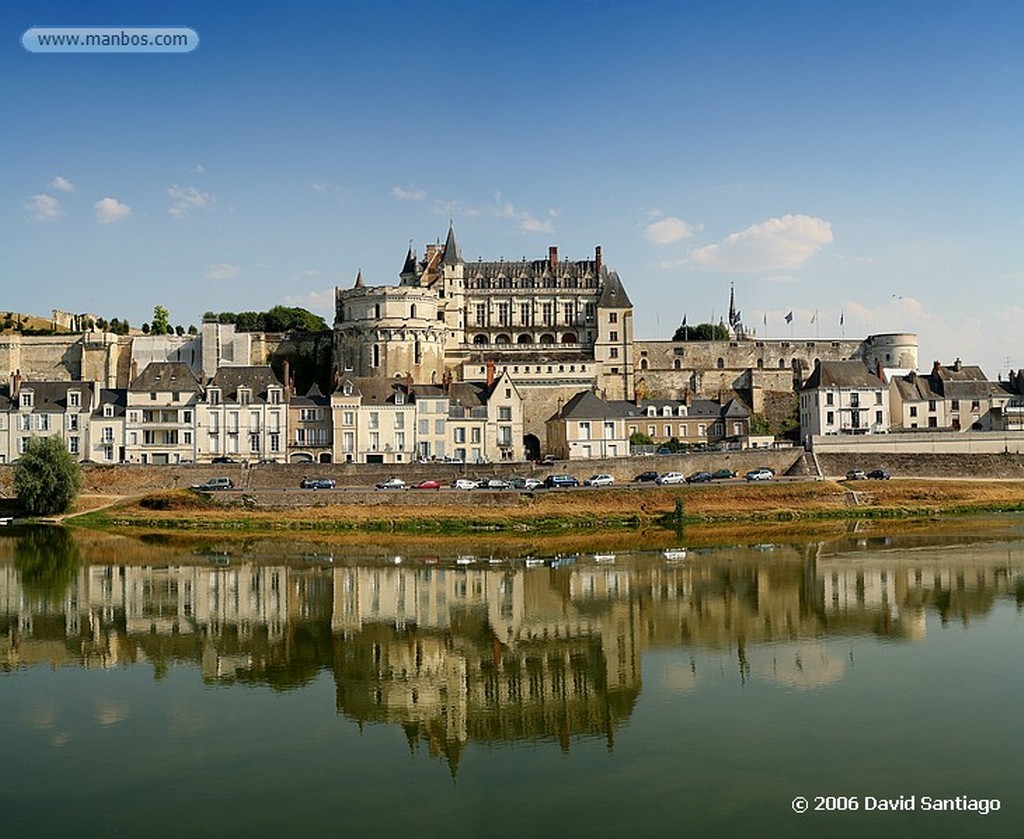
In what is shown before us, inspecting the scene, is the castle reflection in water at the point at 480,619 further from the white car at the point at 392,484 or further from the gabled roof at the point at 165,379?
the gabled roof at the point at 165,379

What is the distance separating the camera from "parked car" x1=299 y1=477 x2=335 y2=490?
41062 mm

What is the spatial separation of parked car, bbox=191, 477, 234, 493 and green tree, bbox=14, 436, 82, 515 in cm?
449

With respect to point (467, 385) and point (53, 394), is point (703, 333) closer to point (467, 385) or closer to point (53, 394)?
point (467, 385)

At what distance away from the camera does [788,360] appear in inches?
2457

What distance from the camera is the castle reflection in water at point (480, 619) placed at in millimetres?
17312

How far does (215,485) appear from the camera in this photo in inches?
1633

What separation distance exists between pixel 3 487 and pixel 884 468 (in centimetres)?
3625

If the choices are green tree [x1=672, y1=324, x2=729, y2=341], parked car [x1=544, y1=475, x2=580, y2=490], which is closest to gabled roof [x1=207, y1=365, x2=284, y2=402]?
parked car [x1=544, y1=475, x2=580, y2=490]

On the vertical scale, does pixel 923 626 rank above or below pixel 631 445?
below

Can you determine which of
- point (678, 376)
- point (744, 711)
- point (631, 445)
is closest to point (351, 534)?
point (631, 445)

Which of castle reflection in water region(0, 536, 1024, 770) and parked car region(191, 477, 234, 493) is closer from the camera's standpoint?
castle reflection in water region(0, 536, 1024, 770)

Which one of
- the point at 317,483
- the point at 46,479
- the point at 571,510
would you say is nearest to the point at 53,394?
the point at 46,479

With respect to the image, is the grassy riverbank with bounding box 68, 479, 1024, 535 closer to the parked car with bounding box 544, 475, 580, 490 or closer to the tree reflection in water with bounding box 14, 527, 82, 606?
the parked car with bounding box 544, 475, 580, 490

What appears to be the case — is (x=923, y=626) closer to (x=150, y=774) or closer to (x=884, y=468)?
(x=150, y=774)
